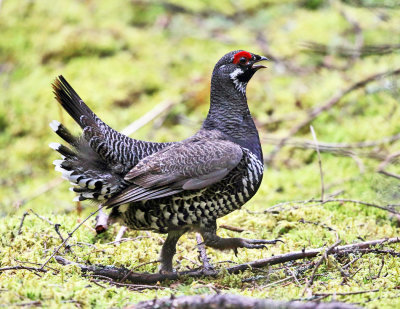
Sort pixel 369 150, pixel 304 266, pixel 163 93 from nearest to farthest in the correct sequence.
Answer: pixel 304 266, pixel 369 150, pixel 163 93

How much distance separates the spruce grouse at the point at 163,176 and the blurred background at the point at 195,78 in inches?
58.9

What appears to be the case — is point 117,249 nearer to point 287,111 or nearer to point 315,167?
point 315,167

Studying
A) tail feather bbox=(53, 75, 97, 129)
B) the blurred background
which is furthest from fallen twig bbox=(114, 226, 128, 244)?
the blurred background

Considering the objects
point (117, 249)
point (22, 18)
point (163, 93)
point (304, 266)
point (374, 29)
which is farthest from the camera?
point (22, 18)

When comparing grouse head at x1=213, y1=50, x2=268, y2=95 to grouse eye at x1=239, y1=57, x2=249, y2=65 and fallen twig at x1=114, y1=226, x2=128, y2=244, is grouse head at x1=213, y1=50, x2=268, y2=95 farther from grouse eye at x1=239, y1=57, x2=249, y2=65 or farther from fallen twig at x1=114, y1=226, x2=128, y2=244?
fallen twig at x1=114, y1=226, x2=128, y2=244

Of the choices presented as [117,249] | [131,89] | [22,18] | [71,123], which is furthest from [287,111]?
[22,18]

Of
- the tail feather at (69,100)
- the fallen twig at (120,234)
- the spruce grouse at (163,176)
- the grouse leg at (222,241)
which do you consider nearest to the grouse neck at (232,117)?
the spruce grouse at (163,176)

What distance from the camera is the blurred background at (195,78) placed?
23.2 feet

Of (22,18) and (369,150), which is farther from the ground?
(22,18)

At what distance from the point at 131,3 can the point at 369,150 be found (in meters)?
6.48

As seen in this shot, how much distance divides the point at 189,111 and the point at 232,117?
399 centimetres

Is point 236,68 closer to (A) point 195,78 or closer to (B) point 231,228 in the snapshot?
(B) point 231,228

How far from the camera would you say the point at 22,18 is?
10562mm

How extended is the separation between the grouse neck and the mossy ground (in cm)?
100
